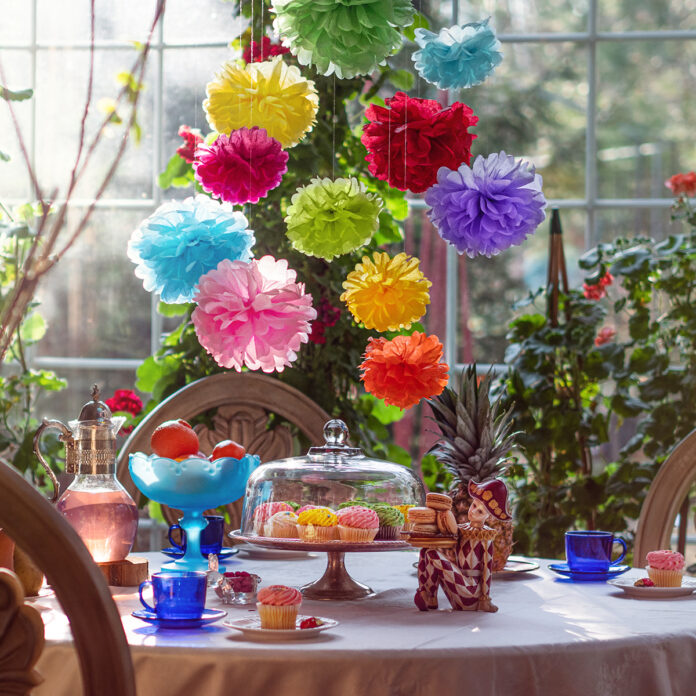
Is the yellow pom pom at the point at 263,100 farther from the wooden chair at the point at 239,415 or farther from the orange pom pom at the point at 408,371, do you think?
the wooden chair at the point at 239,415

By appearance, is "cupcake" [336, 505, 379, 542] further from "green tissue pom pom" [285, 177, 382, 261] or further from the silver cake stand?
"green tissue pom pom" [285, 177, 382, 261]

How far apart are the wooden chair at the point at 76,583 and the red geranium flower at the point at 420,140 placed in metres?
0.94

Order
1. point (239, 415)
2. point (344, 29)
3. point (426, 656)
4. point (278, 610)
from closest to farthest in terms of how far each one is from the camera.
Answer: point (426, 656) < point (278, 610) < point (344, 29) < point (239, 415)

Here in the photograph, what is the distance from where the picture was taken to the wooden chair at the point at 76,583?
3.40 ft

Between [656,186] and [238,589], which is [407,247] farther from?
[238,589]

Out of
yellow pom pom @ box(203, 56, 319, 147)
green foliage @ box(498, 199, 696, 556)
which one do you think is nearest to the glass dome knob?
yellow pom pom @ box(203, 56, 319, 147)

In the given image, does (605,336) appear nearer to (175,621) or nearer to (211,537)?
(211,537)

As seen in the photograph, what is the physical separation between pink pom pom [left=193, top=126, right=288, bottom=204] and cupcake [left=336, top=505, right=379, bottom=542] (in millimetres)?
560

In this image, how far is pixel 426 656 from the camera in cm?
124

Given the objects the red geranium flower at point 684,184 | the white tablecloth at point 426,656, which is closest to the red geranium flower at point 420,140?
the white tablecloth at point 426,656

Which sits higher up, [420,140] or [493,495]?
[420,140]

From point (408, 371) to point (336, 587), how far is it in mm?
359

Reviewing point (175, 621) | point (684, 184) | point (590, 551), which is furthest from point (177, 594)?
point (684, 184)

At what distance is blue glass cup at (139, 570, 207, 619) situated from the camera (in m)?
1.39
